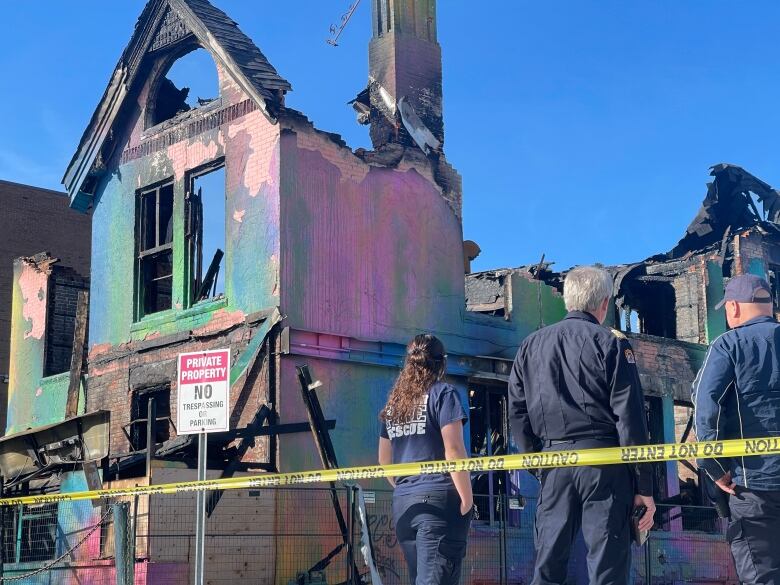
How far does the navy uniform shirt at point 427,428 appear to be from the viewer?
6.29 meters

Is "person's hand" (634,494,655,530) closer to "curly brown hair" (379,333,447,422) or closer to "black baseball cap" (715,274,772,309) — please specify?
"black baseball cap" (715,274,772,309)

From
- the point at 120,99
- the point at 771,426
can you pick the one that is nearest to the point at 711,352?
the point at 771,426

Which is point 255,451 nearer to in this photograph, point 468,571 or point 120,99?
point 468,571

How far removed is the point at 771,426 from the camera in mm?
5527

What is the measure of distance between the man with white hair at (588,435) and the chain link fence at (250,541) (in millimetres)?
5893

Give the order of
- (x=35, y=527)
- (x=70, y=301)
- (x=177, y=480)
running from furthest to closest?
1. (x=70, y=301)
2. (x=35, y=527)
3. (x=177, y=480)

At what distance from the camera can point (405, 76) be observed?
20.4 meters

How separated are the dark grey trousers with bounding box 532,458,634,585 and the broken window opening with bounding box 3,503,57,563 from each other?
10.7 m

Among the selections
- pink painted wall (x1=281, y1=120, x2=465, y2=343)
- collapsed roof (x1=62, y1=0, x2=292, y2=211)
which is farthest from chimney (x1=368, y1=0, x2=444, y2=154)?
collapsed roof (x1=62, y1=0, x2=292, y2=211)

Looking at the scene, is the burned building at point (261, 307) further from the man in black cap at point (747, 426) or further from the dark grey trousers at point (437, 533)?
the man in black cap at point (747, 426)

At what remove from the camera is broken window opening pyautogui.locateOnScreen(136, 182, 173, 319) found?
1773 cm

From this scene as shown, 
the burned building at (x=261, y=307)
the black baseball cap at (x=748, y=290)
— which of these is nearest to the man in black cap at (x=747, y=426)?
→ the black baseball cap at (x=748, y=290)

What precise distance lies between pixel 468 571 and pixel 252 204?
20.0ft

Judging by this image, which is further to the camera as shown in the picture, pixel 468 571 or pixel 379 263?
pixel 379 263
